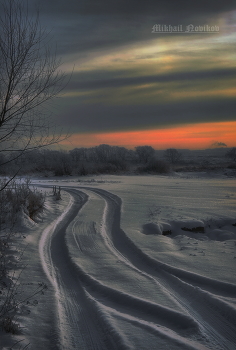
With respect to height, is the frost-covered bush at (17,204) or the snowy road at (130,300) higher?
the frost-covered bush at (17,204)

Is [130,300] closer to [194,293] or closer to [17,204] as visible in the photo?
[194,293]

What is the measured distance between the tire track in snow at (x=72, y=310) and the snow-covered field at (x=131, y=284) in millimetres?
13

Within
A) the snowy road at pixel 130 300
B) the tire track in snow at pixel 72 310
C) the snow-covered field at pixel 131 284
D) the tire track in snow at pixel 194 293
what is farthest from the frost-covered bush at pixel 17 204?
the tire track in snow at pixel 194 293

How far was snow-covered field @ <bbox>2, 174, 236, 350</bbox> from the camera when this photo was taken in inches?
154

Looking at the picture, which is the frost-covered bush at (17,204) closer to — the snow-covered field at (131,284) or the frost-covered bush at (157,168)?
the snow-covered field at (131,284)

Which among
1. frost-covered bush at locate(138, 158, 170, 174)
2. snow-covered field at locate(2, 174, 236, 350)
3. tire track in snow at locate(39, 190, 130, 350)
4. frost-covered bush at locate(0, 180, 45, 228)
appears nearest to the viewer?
tire track in snow at locate(39, 190, 130, 350)

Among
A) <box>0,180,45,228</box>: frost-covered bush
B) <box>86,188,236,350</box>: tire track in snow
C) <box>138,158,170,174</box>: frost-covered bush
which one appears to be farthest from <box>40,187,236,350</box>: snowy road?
<box>138,158,170,174</box>: frost-covered bush

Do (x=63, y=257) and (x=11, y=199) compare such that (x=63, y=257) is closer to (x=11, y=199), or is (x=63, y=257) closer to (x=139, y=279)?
(x=139, y=279)

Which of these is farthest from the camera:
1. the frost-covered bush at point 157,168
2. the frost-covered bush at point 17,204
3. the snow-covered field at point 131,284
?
the frost-covered bush at point 157,168

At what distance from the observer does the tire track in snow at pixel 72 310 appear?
3791 mm

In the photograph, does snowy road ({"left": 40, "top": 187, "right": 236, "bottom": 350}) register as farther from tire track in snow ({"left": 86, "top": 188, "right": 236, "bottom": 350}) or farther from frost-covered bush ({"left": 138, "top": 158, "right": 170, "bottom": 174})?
frost-covered bush ({"left": 138, "top": 158, "right": 170, "bottom": 174})

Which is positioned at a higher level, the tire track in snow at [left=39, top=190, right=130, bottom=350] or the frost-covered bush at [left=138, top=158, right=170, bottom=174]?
the frost-covered bush at [left=138, top=158, right=170, bottom=174]

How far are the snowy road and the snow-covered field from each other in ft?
0.05

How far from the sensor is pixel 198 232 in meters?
10.8
